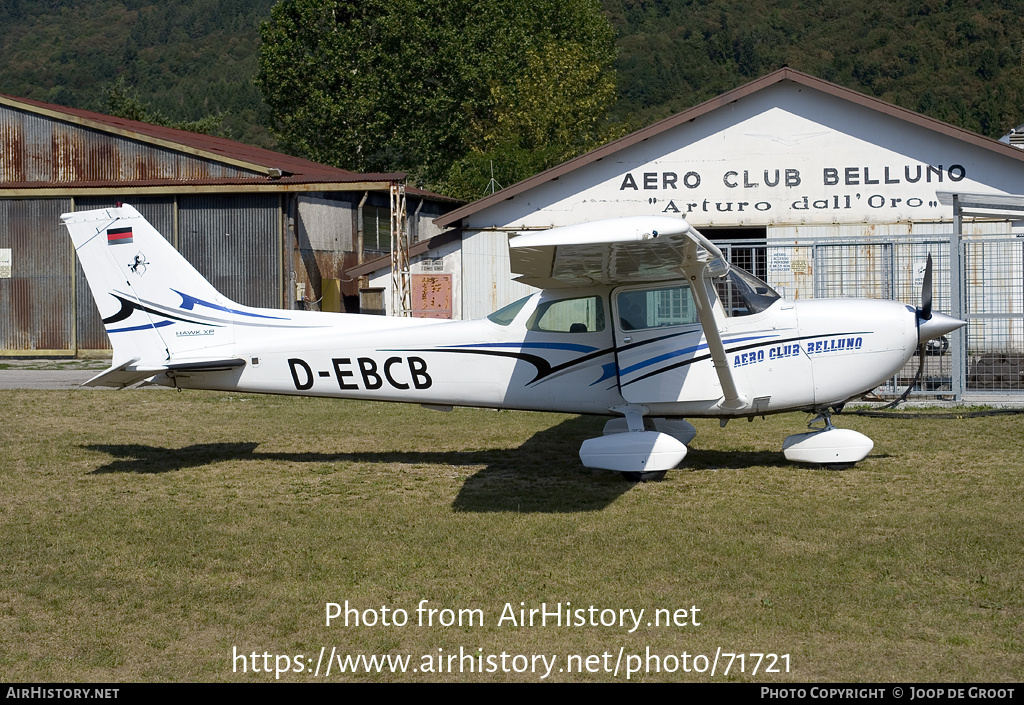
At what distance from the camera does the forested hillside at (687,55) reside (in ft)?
269

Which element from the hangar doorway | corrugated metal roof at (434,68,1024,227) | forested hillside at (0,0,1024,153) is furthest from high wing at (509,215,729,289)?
forested hillside at (0,0,1024,153)

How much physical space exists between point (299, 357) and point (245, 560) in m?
3.50

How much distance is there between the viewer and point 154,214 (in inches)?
962

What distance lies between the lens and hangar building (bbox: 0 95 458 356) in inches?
951

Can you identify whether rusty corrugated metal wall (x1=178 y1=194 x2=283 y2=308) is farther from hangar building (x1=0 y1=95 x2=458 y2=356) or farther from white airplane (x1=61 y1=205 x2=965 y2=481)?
white airplane (x1=61 y1=205 x2=965 y2=481)

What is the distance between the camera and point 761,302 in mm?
9445

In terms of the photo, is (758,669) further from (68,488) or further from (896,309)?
(68,488)

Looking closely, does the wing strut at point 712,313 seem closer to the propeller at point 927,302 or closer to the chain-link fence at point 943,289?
the propeller at point 927,302

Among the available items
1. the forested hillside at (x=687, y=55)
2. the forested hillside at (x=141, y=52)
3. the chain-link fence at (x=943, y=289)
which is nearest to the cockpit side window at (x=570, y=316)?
the chain-link fence at (x=943, y=289)

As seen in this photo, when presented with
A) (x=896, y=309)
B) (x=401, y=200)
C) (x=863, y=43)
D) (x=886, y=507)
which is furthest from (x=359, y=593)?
(x=863, y=43)

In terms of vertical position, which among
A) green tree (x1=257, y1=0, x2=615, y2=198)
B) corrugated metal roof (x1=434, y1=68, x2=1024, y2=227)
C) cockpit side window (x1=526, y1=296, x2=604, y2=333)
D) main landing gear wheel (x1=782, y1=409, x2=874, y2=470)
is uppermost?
green tree (x1=257, y1=0, x2=615, y2=198)

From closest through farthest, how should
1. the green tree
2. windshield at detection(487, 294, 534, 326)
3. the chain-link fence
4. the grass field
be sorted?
the grass field
windshield at detection(487, 294, 534, 326)
the chain-link fence
the green tree

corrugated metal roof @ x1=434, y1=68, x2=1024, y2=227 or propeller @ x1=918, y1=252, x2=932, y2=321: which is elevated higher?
corrugated metal roof @ x1=434, y1=68, x2=1024, y2=227

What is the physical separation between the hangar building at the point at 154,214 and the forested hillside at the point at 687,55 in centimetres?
3431
